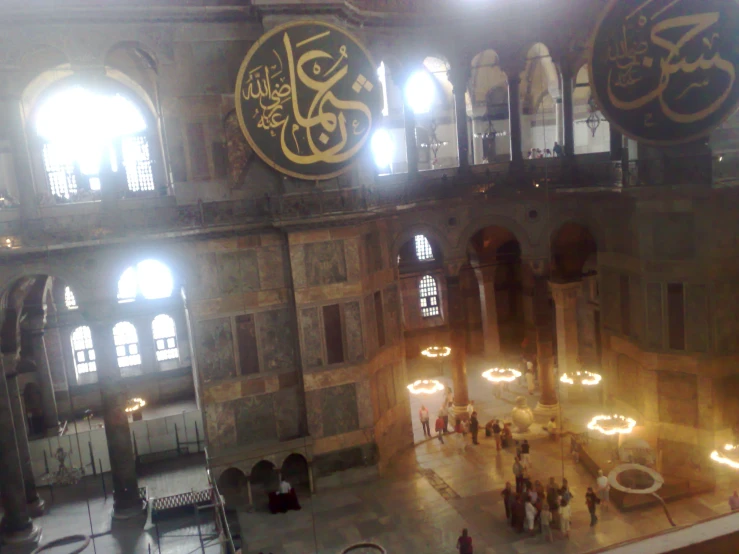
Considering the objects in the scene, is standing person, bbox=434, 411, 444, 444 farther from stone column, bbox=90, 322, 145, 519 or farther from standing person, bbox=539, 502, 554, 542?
stone column, bbox=90, 322, 145, 519

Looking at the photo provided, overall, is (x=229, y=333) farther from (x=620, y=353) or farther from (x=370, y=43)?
(x=620, y=353)

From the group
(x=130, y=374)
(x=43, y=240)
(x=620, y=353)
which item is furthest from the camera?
(x=130, y=374)

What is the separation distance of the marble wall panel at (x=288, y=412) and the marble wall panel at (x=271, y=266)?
2.46m

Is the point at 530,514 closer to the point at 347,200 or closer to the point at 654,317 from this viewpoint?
the point at 654,317

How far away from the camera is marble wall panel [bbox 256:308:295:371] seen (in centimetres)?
1462

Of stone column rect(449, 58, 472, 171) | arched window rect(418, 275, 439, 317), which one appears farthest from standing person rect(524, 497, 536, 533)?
arched window rect(418, 275, 439, 317)

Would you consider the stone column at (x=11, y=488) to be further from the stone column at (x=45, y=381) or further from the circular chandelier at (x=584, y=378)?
the circular chandelier at (x=584, y=378)

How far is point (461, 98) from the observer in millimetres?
17234

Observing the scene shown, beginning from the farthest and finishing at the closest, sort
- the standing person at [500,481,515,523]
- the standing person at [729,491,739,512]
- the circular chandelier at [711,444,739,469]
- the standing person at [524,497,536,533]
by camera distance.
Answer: the standing person at [500,481,515,523], the standing person at [524,497,536,533], the standing person at [729,491,739,512], the circular chandelier at [711,444,739,469]

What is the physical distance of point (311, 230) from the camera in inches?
561

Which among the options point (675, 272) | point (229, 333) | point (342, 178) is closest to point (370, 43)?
point (342, 178)

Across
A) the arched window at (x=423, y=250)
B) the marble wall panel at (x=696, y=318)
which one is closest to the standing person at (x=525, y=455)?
the marble wall panel at (x=696, y=318)

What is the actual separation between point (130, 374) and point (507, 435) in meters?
11.7

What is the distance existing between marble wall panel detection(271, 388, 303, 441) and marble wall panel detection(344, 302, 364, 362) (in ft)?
5.04
